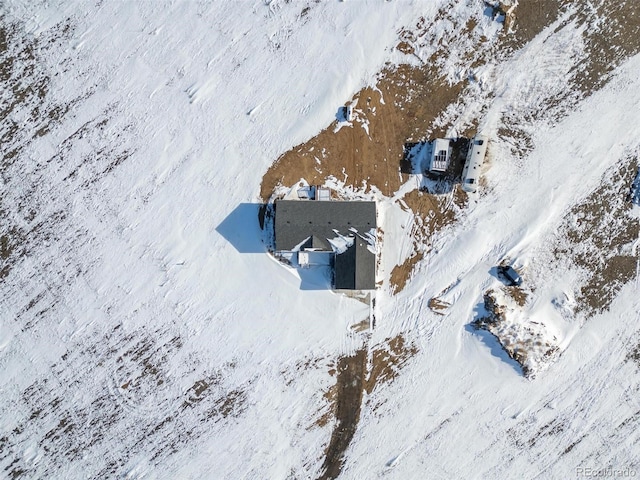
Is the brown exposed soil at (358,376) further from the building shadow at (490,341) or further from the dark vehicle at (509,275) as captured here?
the dark vehicle at (509,275)

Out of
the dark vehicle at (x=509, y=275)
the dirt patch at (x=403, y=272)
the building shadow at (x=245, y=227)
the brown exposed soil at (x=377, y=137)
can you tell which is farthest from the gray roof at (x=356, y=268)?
the dark vehicle at (x=509, y=275)

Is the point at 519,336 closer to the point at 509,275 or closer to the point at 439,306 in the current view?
the point at 509,275

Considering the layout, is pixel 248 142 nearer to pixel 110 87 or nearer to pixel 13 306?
pixel 110 87

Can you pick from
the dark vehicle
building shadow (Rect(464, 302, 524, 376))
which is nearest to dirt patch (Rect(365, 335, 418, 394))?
building shadow (Rect(464, 302, 524, 376))

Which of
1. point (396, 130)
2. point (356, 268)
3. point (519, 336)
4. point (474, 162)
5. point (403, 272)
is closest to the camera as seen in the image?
point (356, 268)

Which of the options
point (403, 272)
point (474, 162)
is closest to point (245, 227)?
point (403, 272)

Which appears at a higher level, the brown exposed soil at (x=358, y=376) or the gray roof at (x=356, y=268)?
the gray roof at (x=356, y=268)
